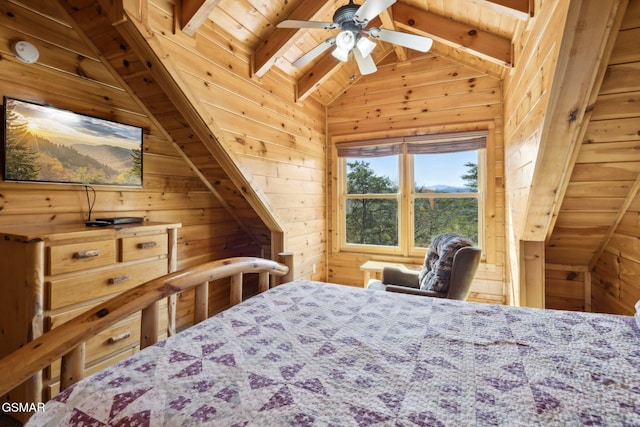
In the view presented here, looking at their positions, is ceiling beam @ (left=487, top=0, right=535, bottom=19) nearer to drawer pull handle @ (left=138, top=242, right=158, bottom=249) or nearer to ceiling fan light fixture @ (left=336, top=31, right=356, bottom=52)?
ceiling fan light fixture @ (left=336, top=31, right=356, bottom=52)

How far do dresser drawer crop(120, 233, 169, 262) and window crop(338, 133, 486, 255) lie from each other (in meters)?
2.58

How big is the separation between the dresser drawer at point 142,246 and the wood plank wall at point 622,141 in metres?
2.82

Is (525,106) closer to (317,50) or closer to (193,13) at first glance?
(317,50)

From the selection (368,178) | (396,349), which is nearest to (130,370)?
(396,349)

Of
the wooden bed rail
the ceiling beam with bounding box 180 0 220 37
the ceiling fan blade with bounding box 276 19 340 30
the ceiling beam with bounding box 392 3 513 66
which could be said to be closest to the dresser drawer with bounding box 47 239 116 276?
the wooden bed rail

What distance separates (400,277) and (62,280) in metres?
2.57

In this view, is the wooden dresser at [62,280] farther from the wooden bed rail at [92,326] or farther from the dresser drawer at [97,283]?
the wooden bed rail at [92,326]

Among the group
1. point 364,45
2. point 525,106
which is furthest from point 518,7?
point 364,45

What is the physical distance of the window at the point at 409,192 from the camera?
11.6 ft

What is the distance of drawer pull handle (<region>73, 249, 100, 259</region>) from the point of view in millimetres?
1622

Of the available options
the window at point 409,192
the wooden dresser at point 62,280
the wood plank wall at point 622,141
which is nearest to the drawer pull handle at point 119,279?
the wooden dresser at point 62,280

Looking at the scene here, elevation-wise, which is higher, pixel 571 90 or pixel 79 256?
pixel 571 90

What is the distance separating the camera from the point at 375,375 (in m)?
0.89

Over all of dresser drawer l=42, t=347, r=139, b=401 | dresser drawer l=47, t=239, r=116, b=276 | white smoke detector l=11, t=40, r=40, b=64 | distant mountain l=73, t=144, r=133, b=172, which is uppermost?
white smoke detector l=11, t=40, r=40, b=64
